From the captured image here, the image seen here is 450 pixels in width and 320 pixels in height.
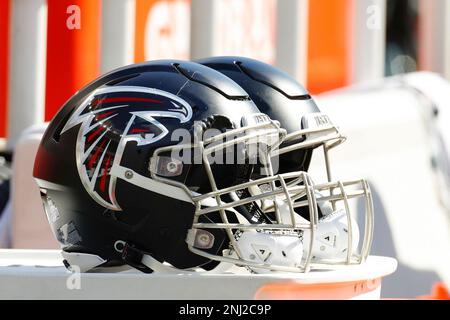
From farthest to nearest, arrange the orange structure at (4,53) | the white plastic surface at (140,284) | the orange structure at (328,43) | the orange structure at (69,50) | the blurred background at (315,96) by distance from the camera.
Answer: the orange structure at (328,43) → the orange structure at (4,53) → the orange structure at (69,50) → the blurred background at (315,96) → the white plastic surface at (140,284)

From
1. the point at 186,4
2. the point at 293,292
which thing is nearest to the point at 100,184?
the point at 293,292

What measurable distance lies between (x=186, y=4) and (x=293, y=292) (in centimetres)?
210

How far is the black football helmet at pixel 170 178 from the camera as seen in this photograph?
5.23 ft

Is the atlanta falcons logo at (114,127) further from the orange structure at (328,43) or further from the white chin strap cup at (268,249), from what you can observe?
the orange structure at (328,43)

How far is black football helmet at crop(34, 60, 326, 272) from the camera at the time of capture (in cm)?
159

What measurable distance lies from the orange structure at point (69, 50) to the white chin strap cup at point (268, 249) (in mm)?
1332

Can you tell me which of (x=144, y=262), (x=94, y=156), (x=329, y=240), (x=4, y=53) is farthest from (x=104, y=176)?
(x=4, y=53)

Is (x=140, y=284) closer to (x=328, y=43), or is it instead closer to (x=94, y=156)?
(x=94, y=156)

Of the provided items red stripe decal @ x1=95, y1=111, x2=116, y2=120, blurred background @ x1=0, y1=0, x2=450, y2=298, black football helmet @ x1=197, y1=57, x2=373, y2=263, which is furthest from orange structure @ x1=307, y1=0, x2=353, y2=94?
red stripe decal @ x1=95, y1=111, x2=116, y2=120

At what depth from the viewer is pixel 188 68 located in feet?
5.62

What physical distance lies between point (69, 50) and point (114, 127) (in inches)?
49.6

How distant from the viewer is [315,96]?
2805 mm

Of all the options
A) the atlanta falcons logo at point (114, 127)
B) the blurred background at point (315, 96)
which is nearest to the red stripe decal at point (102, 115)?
the atlanta falcons logo at point (114, 127)

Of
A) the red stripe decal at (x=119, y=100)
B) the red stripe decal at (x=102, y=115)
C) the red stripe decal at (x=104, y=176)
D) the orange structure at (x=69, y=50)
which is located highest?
the orange structure at (x=69, y=50)
